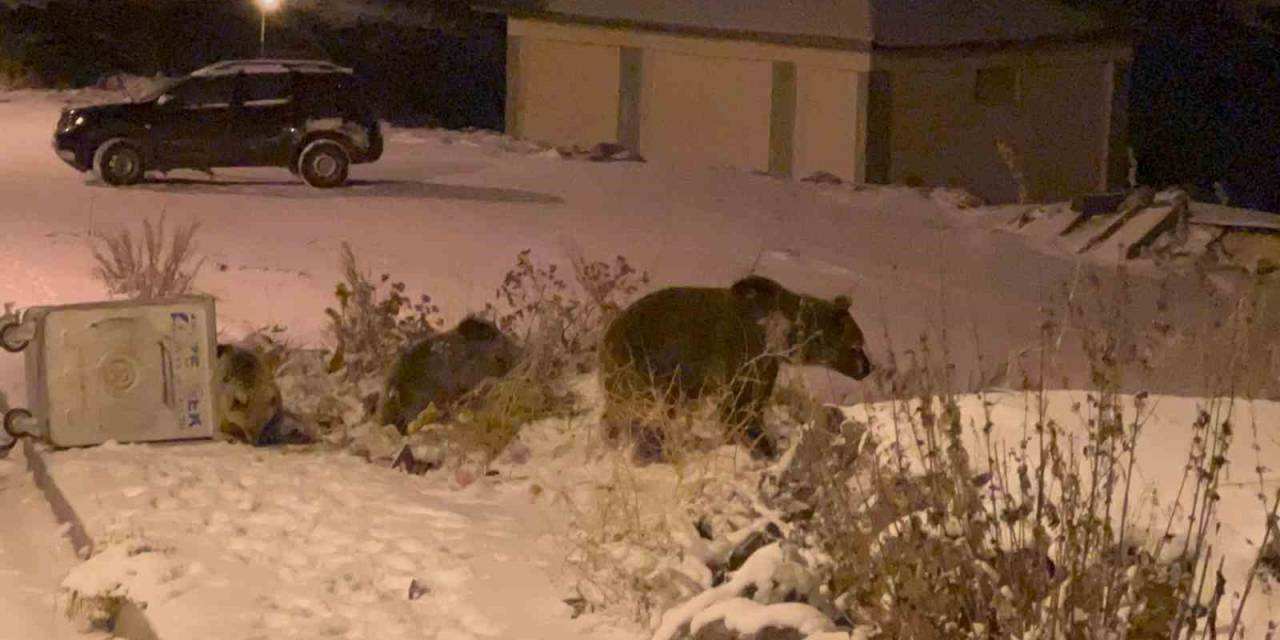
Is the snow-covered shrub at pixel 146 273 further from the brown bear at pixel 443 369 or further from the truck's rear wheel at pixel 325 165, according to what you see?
the truck's rear wheel at pixel 325 165

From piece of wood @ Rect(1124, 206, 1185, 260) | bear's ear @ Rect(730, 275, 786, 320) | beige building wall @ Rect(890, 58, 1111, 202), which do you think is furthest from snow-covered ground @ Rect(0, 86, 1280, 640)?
beige building wall @ Rect(890, 58, 1111, 202)

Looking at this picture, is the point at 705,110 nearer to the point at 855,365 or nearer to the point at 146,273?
the point at 146,273

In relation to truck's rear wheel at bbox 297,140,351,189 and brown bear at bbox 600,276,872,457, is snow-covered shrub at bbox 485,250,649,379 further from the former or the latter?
truck's rear wheel at bbox 297,140,351,189

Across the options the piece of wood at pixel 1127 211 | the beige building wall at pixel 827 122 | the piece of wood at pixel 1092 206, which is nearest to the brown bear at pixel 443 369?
the piece of wood at pixel 1127 211

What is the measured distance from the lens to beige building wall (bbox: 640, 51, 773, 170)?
25.0 meters

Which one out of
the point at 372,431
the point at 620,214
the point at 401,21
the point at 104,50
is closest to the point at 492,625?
the point at 372,431

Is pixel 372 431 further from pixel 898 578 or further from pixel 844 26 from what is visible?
pixel 844 26

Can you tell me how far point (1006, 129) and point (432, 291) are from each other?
1342 cm

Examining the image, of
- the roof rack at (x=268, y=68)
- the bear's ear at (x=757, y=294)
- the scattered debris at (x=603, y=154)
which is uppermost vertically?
the roof rack at (x=268, y=68)

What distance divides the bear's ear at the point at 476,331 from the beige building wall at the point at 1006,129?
1490 cm

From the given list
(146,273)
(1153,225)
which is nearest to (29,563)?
(146,273)

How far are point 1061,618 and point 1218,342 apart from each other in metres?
3.07

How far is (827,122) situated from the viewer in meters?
24.1

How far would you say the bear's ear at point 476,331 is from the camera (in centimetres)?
954
